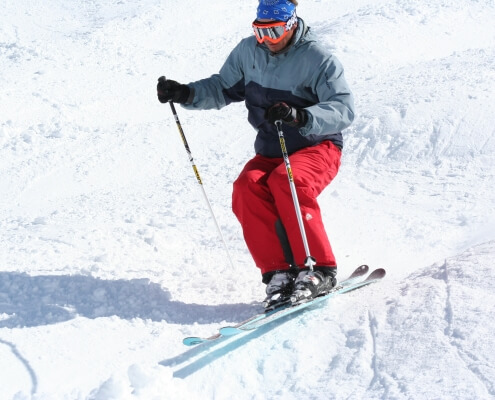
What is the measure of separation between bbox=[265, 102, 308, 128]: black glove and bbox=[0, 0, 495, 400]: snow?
3.90 ft

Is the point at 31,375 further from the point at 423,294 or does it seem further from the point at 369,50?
the point at 369,50

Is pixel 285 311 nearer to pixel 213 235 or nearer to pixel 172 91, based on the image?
pixel 172 91

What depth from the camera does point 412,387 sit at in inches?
119

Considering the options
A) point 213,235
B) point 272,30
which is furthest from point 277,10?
point 213,235

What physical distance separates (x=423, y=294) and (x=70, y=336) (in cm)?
214

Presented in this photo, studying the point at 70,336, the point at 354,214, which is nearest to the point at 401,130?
the point at 354,214

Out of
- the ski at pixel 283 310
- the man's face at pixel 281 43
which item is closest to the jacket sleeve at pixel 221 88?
the man's face at pixel 281 43

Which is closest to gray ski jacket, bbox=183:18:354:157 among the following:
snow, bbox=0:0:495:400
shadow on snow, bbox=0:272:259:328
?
snow, bbox=0:0:495:400

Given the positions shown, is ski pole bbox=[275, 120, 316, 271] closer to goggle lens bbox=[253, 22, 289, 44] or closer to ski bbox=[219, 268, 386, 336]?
ski bbox=[219, 268, 386, 336]

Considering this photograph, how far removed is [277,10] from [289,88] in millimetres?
528

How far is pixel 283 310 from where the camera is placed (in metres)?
3.95

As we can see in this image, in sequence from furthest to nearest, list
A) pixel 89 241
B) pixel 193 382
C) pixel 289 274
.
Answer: pixel 89 241 < pixel 289 274 < pixel 193 382

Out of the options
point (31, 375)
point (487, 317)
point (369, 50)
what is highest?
point (369, 50)

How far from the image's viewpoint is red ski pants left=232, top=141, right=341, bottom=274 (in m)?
4.27
